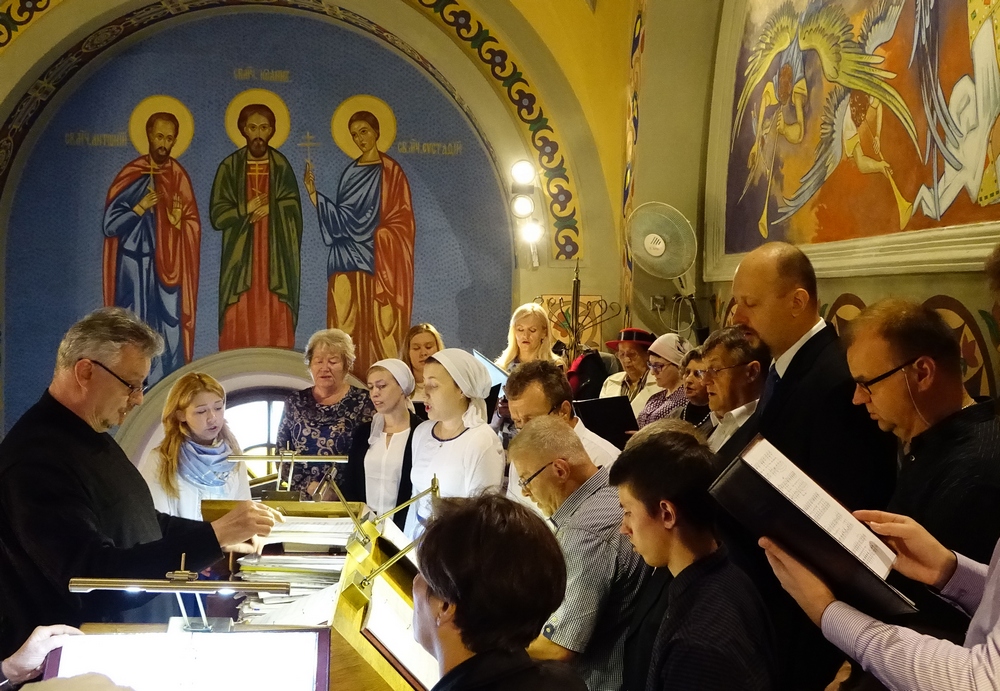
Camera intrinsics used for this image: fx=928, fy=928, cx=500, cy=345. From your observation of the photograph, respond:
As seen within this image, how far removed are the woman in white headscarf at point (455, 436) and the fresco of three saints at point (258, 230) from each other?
483 cm

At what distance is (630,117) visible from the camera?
766 cm

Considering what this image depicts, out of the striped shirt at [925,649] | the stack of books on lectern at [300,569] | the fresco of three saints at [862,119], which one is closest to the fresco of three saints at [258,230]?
the fresco of three saints at [862,119]

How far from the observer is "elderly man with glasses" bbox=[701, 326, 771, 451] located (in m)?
3.80

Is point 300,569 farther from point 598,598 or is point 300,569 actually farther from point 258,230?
point 258,230

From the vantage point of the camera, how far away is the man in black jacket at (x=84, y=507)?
2586mm

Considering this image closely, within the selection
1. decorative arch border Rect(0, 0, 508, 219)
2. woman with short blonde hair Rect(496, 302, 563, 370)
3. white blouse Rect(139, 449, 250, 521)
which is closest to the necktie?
white blouse Rect(139, 449, 250, 521)

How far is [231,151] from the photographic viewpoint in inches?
362

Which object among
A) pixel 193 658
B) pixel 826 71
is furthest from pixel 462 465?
pixel 826 71

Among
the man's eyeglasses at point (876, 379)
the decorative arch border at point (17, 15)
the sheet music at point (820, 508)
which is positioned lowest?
the sheet music at point (820, 508)

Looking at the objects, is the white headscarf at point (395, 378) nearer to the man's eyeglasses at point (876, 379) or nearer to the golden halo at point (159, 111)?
the man's eyeglasses at point (876, 379)

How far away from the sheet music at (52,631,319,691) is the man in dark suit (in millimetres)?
1273

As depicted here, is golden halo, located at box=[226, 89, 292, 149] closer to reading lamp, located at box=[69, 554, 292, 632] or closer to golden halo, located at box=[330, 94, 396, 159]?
golden halo, located at box=[330, 94, 396, 159]

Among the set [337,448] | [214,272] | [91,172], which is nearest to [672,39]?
[337,448]

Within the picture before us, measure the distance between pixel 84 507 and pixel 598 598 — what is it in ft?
4.90
